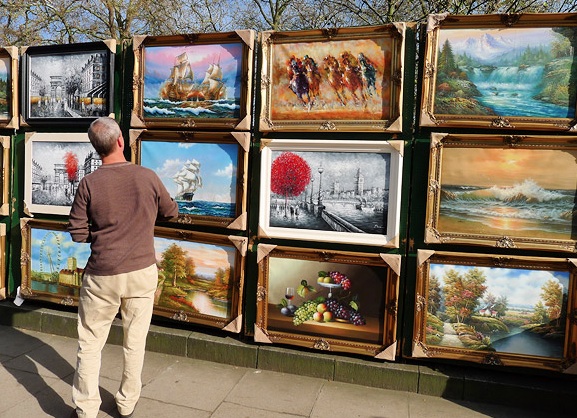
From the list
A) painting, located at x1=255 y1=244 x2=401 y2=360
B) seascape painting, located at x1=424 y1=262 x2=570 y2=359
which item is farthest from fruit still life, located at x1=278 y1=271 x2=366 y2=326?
seascape painting, located at x1=424 y1=262 x2=570 y2=359

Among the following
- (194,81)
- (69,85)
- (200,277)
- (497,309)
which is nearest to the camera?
(497,309)

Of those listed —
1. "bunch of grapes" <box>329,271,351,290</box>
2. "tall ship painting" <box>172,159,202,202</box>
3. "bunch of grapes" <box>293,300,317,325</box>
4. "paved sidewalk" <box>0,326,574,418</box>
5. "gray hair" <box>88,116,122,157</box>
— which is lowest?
"paved sidewalk" <box>0,326,574,418</box>

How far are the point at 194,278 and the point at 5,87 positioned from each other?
2867mm

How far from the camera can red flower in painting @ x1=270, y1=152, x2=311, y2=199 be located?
3.89 m

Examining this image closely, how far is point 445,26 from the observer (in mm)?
3537

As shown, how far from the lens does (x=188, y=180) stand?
13.8 feet

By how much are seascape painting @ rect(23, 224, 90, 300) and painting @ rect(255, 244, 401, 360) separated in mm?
1966

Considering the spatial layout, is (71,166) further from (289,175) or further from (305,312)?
(305,312)

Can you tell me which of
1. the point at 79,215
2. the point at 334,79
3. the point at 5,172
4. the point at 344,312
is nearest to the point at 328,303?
the point at 344,312

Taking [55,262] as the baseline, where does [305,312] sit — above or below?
below

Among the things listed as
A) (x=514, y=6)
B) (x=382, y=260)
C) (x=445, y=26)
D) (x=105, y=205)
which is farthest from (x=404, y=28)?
(x=514, y=6)

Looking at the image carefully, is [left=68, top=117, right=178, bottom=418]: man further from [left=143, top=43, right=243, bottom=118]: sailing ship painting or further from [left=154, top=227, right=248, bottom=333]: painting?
[left=143, top=43, right=243, bottom=118]: sailing ship painting

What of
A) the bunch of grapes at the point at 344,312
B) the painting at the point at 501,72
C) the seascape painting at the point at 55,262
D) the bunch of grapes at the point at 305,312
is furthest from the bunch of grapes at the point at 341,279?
the seascape painting at the point at 55,262

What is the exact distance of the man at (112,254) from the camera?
2.97m
